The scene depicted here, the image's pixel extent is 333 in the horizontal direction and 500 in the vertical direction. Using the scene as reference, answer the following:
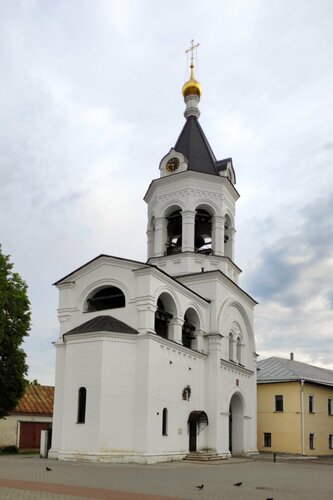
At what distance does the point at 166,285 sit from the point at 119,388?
15.7 ft

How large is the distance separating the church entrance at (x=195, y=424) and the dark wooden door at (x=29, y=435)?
10515 millimetres

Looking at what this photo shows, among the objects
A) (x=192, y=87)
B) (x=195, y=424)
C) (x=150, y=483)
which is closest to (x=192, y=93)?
(x=192, y=87)

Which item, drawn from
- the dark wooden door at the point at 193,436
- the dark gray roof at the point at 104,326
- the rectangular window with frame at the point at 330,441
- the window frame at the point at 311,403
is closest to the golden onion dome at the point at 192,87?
the dark gray roof at the point at 104,326

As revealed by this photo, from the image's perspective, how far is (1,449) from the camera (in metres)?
28.0

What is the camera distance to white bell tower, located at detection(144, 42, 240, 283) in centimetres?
2775

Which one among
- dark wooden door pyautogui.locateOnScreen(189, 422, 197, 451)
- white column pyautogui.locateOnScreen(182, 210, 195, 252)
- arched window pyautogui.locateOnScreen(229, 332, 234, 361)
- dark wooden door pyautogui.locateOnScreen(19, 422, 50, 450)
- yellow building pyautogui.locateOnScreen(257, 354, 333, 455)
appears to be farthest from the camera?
yellow building pyautogui.locateOnScreen(257, 354, 333, 455)

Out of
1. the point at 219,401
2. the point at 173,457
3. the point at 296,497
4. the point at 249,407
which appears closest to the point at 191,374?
the point at 219,401

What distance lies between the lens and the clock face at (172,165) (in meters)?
29.4

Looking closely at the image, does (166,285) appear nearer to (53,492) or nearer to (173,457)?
(173,457)

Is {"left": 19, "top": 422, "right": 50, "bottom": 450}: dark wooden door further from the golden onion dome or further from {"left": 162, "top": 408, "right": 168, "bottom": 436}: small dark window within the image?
the golden onion dome

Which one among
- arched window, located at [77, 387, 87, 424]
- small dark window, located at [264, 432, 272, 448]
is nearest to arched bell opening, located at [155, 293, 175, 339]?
arched window, located at [77, 387, 87, 424]

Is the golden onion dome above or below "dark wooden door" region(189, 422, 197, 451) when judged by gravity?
above

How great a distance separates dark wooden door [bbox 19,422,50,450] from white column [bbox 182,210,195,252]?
43.2 ft

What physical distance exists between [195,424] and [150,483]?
1053cm
